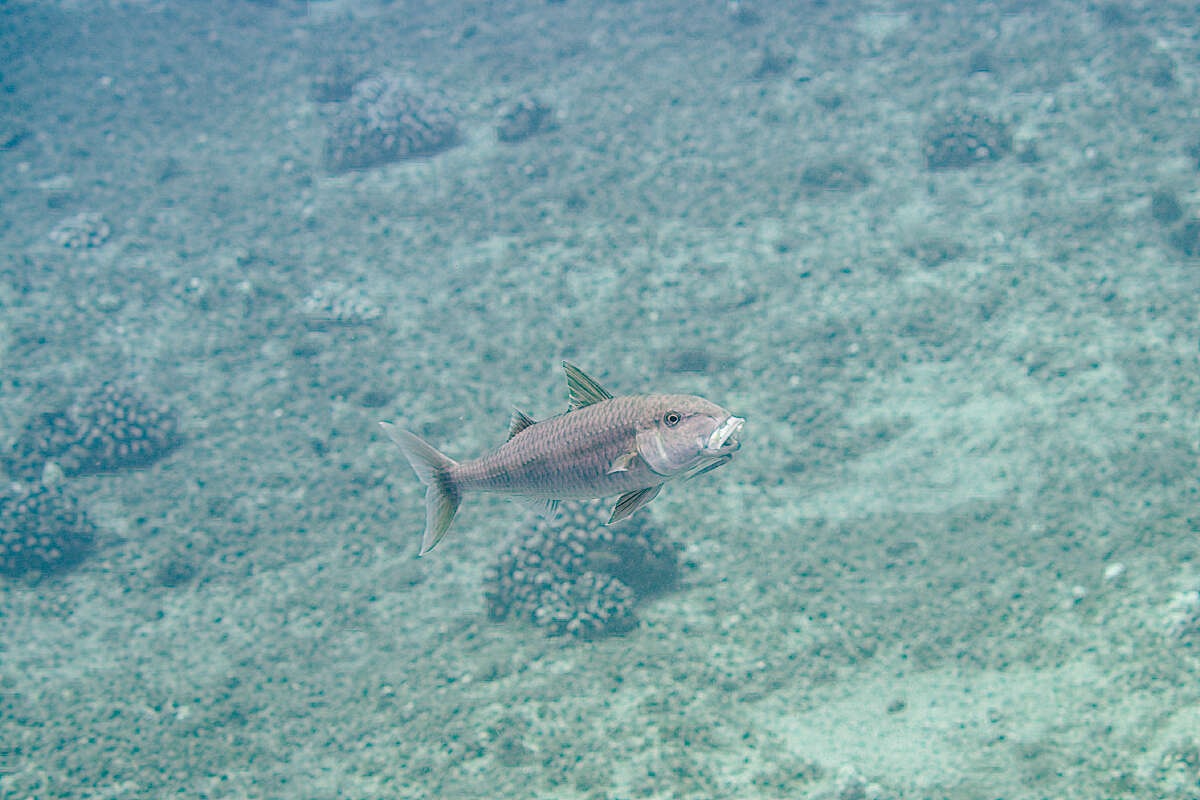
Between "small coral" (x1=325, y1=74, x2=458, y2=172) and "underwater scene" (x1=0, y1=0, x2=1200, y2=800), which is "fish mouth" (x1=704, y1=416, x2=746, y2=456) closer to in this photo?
"underwater scene" (x1=0, y1=0, x2=1200, y2=800)

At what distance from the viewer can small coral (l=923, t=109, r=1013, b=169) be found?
14.1 meters

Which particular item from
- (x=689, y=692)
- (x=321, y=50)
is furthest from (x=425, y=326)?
(x=321, y=50)

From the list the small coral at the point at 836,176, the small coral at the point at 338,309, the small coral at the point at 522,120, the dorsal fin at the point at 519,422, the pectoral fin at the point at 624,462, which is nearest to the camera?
the pectoral fin at the point at 624,462

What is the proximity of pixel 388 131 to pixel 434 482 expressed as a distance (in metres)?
15.0

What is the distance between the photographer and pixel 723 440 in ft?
11.8

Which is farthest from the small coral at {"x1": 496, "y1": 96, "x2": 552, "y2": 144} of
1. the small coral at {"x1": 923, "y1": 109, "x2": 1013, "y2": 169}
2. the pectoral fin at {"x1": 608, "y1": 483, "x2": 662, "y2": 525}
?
the pectoral fin at {"x1": 608, "y1": 483, "x2": 662, "y2": 525}

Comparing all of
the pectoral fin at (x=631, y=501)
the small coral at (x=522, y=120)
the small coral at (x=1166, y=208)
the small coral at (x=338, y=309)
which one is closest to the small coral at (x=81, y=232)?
the small coral at (x=338, y=309)

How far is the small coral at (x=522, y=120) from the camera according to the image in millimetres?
17141

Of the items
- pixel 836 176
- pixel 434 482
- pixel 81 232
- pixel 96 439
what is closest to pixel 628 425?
pixel 434 482

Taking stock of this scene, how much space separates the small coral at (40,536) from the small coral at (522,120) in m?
11.6

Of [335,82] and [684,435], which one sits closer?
[684,435]

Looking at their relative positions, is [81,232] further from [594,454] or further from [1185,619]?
[1185,619]

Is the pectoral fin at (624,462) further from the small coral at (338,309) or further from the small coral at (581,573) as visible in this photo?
the small coral at (338,309)

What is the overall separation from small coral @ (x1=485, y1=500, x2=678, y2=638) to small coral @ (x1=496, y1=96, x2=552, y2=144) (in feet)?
37.4
